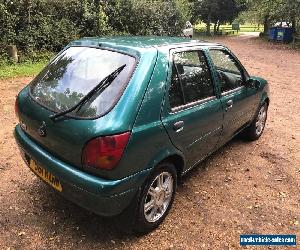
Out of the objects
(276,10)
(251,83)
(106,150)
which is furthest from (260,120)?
(276,10)

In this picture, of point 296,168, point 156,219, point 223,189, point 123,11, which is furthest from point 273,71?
point 156,219

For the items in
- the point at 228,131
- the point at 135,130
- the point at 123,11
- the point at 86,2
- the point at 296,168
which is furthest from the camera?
the point at 123,11

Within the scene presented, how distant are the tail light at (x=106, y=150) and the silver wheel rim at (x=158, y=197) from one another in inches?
23.9

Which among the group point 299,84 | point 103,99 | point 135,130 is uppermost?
point 103,99

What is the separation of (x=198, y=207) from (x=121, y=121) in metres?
1.68

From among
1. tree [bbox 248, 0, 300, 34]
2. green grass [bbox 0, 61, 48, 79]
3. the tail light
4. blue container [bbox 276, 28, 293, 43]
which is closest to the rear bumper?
the tail light

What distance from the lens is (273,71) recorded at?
510 inches

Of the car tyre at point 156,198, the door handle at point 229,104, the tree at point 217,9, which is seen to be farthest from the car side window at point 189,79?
the tree at point 217,9

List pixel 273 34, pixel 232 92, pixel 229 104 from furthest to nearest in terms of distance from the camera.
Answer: pixel 273 34 < pixel 232 92 < pixel 229 104

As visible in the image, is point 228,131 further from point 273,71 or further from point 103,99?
point 273,71

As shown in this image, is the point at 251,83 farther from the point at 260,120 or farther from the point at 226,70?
the point at 260,120

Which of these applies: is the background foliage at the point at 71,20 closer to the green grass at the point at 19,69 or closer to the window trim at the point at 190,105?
the green grass at the point at 19,69

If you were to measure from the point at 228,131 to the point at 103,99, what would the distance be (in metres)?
2.23

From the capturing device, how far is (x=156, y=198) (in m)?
3.34
